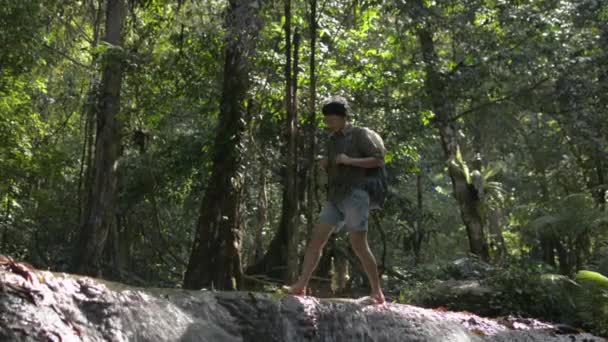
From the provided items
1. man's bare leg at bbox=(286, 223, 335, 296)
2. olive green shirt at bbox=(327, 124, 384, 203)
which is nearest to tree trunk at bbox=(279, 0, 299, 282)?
olive green shirt at bbox=(327, 124, 384, 203)

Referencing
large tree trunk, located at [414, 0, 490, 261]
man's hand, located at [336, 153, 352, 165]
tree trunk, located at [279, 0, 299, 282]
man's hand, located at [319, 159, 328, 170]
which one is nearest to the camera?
man's hand, located at [336, 153, 352, 165]

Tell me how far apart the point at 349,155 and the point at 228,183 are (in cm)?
455

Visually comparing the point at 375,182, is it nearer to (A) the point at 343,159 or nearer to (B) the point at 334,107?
(A) the point at 343,159

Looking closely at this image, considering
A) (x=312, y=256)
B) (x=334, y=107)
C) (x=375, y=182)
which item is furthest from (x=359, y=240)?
(x=334, y=107)

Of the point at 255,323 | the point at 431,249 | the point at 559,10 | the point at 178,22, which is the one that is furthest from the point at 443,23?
the point at 431,249

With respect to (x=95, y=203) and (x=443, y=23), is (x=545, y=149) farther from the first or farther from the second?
(x=95, y=203)

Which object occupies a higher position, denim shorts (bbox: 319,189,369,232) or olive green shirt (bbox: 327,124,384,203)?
olive green shirt (bbox: 327,124,384,203)

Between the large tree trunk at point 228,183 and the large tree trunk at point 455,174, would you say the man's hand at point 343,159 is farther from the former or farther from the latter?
the large tree trunk at point 455,174

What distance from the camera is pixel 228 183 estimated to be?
11898mm

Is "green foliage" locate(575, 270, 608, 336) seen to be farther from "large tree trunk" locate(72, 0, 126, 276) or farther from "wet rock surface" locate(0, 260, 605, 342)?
"large tree trunk" locate(72, 0, 126, 276)

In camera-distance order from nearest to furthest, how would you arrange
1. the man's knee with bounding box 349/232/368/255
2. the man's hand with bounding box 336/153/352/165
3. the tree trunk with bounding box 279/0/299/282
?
the man's hand with bounding box 336/153/352/165
the man's knee with bounding box 349/232/368/255
the tree trunk with bounding box 279/0/299/282

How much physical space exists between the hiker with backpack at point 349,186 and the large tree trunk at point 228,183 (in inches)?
160

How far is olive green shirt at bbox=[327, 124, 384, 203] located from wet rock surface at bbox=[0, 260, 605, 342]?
106 centimetres

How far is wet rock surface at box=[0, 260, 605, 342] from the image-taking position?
520cm
